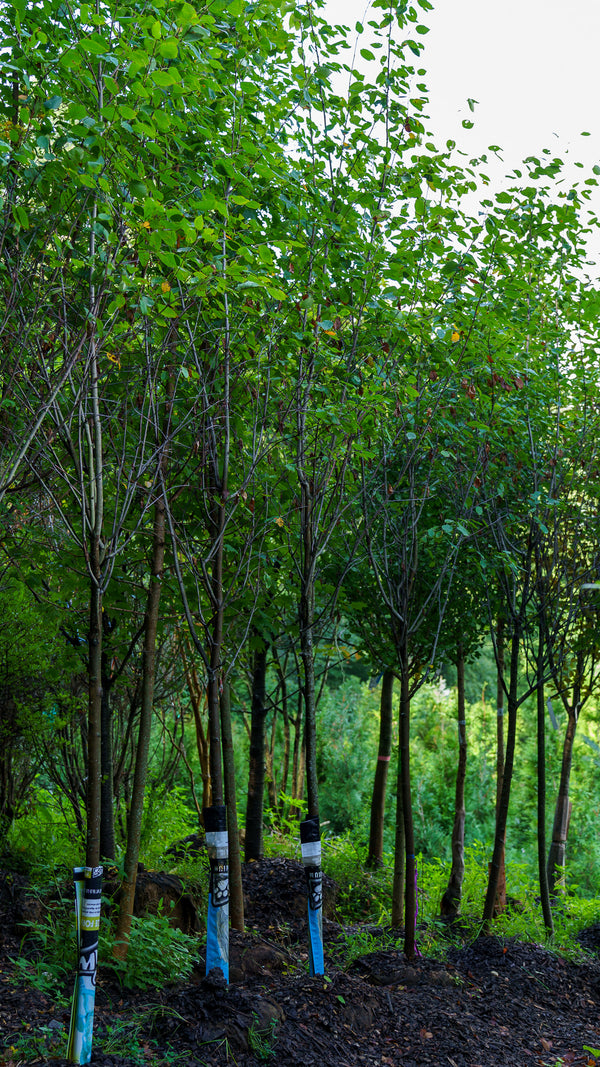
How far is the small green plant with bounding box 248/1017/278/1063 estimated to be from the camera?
354cm

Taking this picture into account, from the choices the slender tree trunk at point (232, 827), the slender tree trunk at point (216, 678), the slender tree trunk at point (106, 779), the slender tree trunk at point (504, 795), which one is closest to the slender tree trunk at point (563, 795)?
the slender tree trunk at point (504, 795)

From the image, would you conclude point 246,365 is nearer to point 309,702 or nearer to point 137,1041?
point 309,702

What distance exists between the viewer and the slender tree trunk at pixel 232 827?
484cm

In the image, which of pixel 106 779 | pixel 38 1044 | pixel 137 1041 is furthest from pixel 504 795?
pixel 38 1044

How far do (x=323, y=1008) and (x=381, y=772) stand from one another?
3197 mm

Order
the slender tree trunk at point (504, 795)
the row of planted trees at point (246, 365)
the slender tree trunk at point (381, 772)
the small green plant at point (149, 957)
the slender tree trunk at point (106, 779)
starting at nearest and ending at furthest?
the row of planted trees at point (246, 365), the small green plant at point (149, 957), the slender tree trunk at point (106, 779), the slender tree trunk at point (504, 795), the slender tree trunk at point (381, 772)

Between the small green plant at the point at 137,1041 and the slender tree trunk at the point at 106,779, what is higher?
the slender tree trunk at the point at 106,779

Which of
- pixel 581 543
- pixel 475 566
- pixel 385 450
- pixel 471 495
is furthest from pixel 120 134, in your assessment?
pixel 581 543

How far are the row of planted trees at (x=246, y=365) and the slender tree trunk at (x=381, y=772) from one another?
1.11 metres

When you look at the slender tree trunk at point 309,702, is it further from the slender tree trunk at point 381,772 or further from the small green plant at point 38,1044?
the slender tree trunk at point 381,772

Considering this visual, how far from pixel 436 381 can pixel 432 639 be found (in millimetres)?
1821

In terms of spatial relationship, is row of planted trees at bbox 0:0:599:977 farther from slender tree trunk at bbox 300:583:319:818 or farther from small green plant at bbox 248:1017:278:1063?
small green plant at bbox 248:1017:278:1063

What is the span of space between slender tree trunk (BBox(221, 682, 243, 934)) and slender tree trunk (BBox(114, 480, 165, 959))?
619 mm

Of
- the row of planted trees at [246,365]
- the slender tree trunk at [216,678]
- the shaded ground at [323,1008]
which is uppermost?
the row of planted trees at [246,365]
